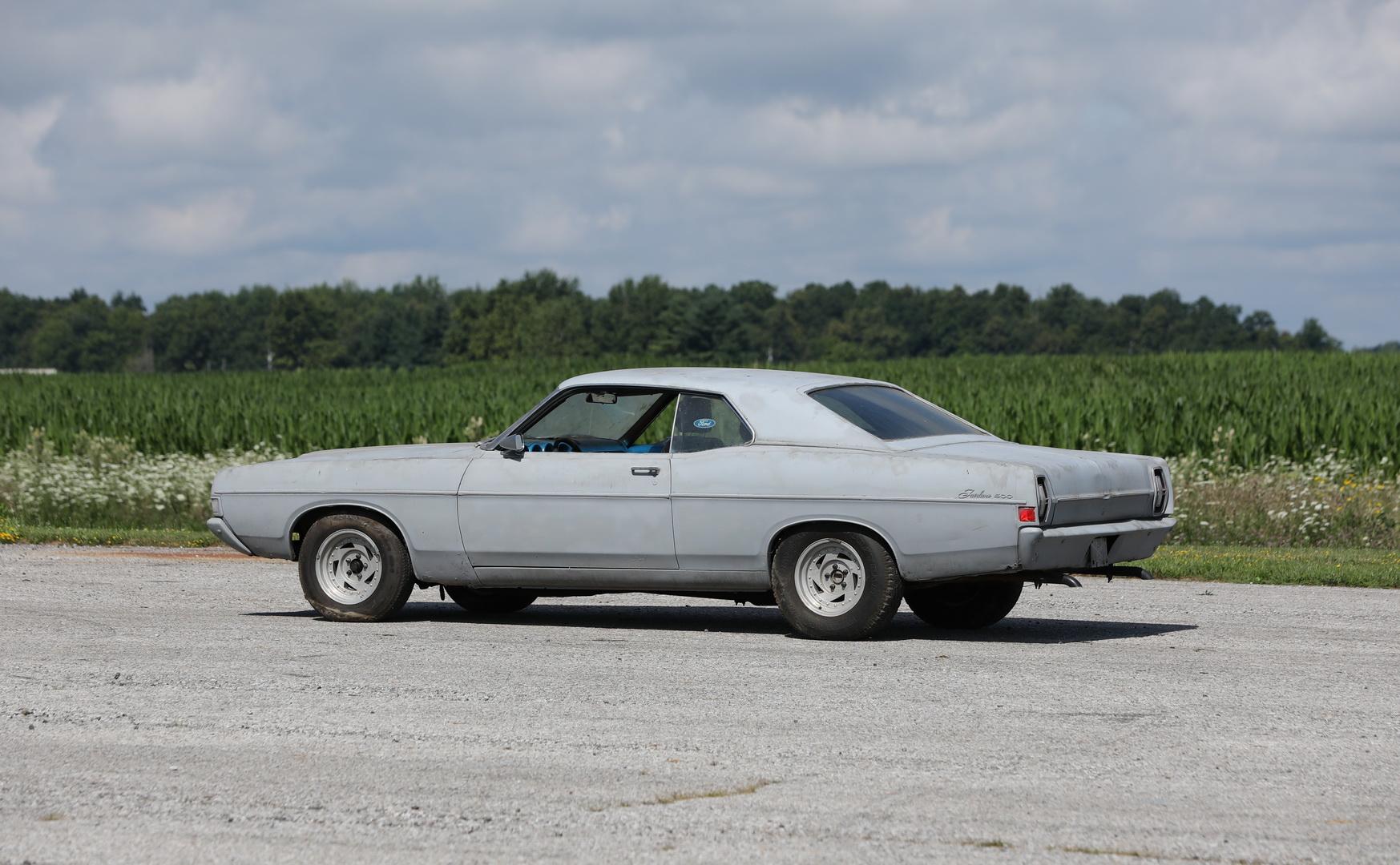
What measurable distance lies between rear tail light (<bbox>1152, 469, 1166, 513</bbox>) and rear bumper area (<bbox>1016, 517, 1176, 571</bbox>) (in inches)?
3.8

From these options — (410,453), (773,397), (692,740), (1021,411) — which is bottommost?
(692,740)

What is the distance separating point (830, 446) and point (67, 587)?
6292 millimetres

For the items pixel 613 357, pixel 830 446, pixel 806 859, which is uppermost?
pixel 613 357

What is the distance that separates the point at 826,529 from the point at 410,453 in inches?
110

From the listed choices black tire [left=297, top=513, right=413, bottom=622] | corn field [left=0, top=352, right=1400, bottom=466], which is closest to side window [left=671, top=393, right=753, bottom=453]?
black tire [left=297, top=513, right=413, bottom=622]

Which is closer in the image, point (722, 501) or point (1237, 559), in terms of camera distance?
point (722, 501)

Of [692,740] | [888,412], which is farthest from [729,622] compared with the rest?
[692,740]

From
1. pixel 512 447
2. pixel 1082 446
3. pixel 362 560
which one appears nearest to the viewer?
pixel 512 447

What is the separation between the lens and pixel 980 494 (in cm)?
836

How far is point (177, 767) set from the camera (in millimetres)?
5777

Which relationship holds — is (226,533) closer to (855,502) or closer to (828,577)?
(828,577)

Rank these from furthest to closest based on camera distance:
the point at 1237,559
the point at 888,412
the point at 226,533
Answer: the point at 1237,559
the point at 226,533
the point at 888,412

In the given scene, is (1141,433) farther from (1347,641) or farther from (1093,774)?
(1093,774)

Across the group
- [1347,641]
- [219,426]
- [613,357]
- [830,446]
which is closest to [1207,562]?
[1347,641]
